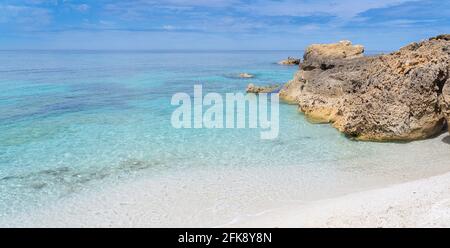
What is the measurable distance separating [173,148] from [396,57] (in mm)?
9765

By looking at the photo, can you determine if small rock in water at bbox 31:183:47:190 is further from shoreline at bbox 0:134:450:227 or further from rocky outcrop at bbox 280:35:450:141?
rocky outcrop at bbox 280:35:450:141

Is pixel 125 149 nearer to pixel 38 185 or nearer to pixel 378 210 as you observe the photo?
pixel 38 185

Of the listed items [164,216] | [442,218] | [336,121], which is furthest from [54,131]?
[442,218]

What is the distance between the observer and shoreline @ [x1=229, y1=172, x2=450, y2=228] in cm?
718

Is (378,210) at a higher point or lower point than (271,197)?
higher

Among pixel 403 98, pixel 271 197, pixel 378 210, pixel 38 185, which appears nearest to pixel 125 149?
pixel 38 185

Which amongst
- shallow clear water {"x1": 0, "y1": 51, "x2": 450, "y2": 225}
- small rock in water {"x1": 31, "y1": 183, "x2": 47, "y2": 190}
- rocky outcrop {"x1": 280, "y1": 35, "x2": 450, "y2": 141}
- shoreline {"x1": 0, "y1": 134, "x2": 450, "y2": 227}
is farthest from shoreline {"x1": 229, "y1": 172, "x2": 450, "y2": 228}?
small rock in water {"x1": 31, "y1": 183, "x2": 47, "y2": 190}

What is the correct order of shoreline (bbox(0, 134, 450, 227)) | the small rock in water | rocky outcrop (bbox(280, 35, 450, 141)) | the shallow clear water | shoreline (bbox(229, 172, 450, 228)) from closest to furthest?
shoreline (bbox(229, 172, 450, 228))
shoreline (bbox(0, 134, 450, 227))
the small rock in water
the shallow clear water
rocky outcrop (bbox(280, 35, 450, 141))

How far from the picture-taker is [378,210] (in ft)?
26.0

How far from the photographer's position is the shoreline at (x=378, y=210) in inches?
283

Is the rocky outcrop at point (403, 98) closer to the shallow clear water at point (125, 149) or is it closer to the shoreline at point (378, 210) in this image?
the shallow clear water at point (125, 149)

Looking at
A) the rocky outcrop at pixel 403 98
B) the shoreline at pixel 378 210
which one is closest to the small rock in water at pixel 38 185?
the shoreline at pixel 378 210

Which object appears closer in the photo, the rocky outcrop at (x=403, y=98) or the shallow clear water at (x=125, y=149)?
the shallow clear water at (x=125, y=149)
